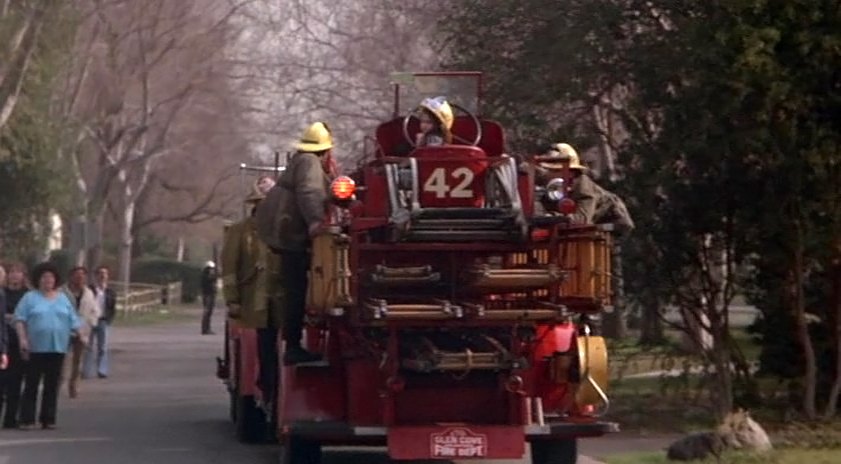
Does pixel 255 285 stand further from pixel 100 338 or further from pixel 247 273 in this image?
pixel 100 338

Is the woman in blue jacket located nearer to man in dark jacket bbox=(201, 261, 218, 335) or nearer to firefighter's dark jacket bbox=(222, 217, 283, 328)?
firefighter's dark jacket bbox=(222, 217, 283, 328)

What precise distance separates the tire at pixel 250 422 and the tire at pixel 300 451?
12.1 ft

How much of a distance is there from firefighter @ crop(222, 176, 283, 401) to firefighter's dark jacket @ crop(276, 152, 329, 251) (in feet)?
5.33

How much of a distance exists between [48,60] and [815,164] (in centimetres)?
2085

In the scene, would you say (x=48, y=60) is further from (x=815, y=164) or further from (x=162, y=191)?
(x=162, y=191)

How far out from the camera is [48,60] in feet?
114

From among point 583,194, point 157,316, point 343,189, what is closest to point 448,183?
point 343,189

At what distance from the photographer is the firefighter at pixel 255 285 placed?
15.9 meters

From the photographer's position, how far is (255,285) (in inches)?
660

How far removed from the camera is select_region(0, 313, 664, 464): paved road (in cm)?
1686

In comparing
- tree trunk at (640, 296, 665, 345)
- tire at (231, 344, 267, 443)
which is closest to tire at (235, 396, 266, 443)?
tire at (231, 344, 267, 443)

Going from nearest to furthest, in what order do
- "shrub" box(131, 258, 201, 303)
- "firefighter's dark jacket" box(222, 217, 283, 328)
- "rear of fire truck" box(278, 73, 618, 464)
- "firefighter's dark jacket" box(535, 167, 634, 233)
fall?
"rear of fire truck" box(278, 73, 618, 464) < "firefighter's dark jacket" box(535, 167, 634, 233) < "firefighter's dark jacket" box(222, 217, 283, 328) < "shrub" box(131, 258, 201, 303)

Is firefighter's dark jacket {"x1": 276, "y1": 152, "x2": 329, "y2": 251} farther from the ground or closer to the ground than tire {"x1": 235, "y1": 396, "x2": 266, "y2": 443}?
farther from the ground

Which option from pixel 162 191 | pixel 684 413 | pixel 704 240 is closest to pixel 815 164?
pixel 704 240
